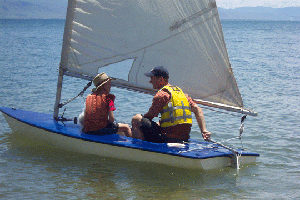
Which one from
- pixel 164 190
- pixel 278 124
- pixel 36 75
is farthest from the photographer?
pixel 36 75

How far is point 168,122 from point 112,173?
1.35 meters

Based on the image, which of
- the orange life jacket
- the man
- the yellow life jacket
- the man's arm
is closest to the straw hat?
the orange life jacket

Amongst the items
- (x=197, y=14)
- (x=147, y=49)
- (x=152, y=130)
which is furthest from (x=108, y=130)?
(x=197, y=14)

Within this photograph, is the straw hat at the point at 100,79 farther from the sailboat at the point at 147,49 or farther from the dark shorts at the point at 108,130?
the dark shorts at the point at 108,130

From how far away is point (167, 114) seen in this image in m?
7.17

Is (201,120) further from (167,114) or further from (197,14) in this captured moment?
(197,14)

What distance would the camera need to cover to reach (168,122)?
23.6 feet

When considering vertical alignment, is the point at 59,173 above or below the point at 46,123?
below

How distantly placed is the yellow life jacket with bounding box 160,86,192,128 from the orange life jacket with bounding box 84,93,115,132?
43.0 inches

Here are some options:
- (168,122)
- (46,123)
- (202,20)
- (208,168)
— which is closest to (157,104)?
(168,122)

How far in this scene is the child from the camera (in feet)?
24.9

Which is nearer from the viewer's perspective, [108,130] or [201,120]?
[201,120]

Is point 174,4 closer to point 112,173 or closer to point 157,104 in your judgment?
point 157,104

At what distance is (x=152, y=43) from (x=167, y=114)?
5.27ft
